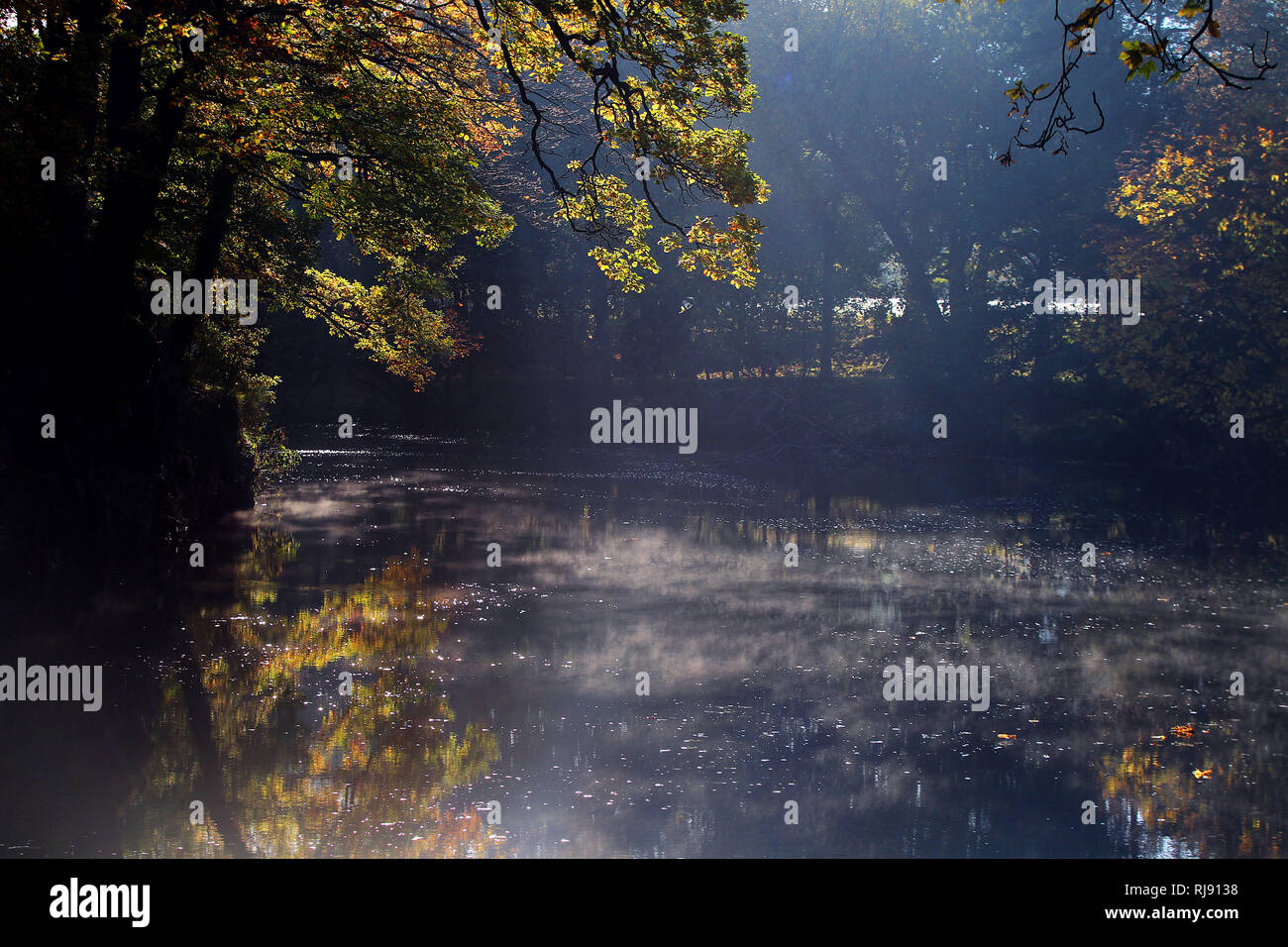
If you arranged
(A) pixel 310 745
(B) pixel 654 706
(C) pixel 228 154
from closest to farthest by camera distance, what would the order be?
1. (A) pixel 310 745
2. (B) pixel 654 706
3. (C) pixel 228 154

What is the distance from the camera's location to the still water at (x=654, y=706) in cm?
681

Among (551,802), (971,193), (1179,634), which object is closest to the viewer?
(551,802)

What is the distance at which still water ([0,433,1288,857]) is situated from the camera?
6.81 meters

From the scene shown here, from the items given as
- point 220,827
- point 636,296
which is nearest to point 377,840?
point 220,827

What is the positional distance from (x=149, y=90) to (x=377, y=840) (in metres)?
14.2

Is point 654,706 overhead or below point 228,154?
below

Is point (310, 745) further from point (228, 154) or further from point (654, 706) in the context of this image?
point (228, 154)

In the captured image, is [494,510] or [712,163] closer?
[712,163]

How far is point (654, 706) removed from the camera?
369 inches

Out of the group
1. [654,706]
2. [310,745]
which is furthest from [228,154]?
Result: [654,706]

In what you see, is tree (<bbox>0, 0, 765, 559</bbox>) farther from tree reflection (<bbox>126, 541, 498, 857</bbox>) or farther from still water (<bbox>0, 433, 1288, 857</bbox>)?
tree reflection (<bbox>126, 541, 498, 857</bbox>)

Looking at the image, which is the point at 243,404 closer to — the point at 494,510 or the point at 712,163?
the point at 494,510

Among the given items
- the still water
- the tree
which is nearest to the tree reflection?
the still water

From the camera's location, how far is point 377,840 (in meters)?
6.38
